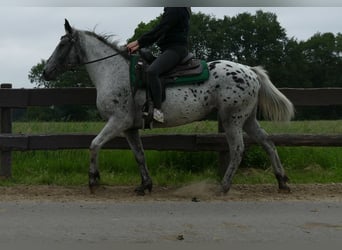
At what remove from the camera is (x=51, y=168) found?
8.72 meters

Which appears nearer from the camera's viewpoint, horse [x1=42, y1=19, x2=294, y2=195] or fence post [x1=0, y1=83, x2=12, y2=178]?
horse [x1=42, y1=19, x2=294, y2=195]

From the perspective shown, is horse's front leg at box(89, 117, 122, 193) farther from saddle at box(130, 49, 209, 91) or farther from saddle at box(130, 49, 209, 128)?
saddle at box(130, 49, 209, 91)

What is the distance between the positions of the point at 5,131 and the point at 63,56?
1.87 metres

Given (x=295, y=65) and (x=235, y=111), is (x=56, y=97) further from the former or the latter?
(x=295, y=65)

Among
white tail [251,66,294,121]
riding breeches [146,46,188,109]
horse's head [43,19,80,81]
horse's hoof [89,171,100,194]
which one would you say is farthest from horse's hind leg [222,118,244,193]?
horse's head [43,19,80,81]

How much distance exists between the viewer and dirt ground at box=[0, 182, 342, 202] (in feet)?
21.6

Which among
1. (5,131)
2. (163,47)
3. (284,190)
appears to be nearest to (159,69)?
(163,47)

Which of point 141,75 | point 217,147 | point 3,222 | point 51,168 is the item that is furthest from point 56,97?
point 3,222

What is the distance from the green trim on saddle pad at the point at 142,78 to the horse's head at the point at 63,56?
3.31 feet

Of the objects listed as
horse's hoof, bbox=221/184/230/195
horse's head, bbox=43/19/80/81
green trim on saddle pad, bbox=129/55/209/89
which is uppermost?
horse's head, bbox=43/19/80/81

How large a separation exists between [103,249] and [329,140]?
17.2 feet

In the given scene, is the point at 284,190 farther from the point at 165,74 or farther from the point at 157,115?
the point at 165,74

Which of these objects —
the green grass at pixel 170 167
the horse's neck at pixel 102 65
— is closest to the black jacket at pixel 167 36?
the horse's neck at pixel 102 65

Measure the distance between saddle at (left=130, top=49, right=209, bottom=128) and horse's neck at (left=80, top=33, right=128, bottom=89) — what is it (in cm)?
19
